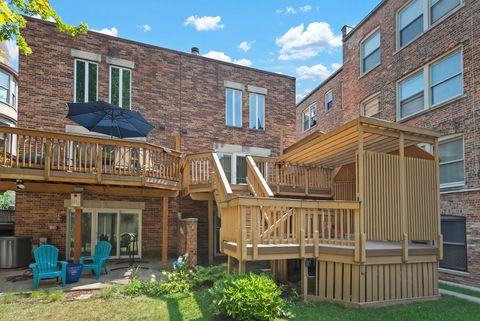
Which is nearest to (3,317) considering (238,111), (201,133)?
(201,133)

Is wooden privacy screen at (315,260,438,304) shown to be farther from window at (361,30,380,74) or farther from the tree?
window at (361,30,380,74)

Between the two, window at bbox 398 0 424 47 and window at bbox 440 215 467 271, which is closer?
window at bbox 440 215 467 271

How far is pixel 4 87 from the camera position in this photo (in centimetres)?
2028

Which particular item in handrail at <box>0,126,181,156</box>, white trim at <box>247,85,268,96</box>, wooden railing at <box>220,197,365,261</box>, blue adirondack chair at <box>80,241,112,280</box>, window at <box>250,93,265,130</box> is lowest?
blue adirondack chair at <box>80,241,112,280</box>

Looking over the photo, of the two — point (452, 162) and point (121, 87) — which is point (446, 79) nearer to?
point (452, 162)

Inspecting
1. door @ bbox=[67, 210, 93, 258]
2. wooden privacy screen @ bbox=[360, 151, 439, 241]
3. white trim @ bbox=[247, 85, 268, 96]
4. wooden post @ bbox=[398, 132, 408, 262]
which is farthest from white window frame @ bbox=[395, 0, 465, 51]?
door @ bbox=[67, 210, 93, 258]

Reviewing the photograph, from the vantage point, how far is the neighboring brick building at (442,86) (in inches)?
402

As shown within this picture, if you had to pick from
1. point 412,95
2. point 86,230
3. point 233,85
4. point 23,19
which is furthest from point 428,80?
point 86,230

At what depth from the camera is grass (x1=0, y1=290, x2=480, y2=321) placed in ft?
19.6

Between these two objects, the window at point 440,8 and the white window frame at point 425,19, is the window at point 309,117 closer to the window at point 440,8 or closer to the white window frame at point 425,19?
the white window frame at point 425,19

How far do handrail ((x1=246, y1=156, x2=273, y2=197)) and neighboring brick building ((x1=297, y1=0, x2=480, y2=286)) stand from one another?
20.7 feet

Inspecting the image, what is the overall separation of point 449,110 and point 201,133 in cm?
880

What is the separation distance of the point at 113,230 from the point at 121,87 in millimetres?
5249

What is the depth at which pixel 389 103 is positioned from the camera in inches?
557
